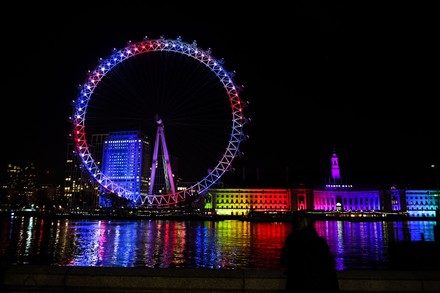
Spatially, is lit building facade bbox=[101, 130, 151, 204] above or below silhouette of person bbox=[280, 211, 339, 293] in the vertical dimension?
above

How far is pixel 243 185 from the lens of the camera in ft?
504

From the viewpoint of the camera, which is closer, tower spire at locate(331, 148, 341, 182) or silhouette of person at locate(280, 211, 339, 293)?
silhouette of person at locate(280, 211, 339, 293)

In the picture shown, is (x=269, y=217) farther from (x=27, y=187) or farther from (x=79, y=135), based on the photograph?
(x=27, y=187)

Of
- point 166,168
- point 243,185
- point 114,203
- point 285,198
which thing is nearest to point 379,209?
point 285,198

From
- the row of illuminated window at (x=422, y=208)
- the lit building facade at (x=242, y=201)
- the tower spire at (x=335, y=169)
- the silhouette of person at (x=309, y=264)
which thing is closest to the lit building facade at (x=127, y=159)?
the lit building facade at (x=242, y=201)

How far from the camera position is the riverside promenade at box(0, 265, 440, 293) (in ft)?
19.6

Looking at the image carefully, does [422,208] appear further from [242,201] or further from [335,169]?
[242,201]

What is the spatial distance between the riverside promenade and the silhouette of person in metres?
1.16

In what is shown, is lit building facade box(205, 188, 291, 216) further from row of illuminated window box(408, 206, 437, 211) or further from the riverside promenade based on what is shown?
the riverside promenade

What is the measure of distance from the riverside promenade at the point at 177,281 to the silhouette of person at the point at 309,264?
45.5 inches

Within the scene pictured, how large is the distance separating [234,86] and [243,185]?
348 feet

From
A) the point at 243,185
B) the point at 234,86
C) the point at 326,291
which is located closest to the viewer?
the point at 326,291

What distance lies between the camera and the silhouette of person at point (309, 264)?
183 inches

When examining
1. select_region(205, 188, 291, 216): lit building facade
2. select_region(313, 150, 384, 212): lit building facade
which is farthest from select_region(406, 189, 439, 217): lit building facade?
select_region(205, 188, 291, 216): lit building facade
